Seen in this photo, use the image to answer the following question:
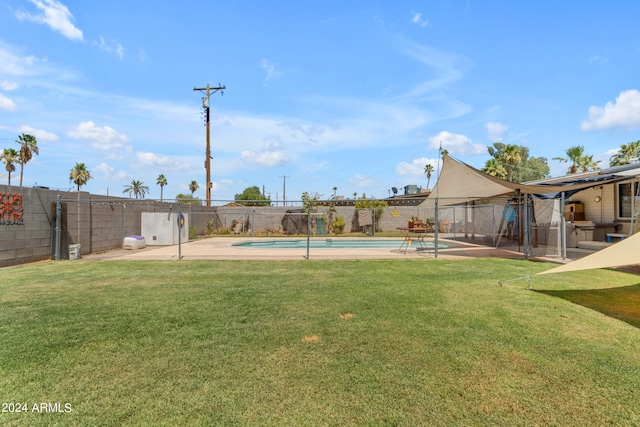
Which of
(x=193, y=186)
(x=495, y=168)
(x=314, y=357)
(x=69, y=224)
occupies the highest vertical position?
(x=193, y=186)

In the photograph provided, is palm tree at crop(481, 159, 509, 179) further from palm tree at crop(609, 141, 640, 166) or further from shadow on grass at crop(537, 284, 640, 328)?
shadow on grass at crop(537, 284, 640, 328)

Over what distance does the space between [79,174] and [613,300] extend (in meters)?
50.4

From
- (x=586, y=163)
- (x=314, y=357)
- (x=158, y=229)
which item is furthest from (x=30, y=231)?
(x=586, y=163)

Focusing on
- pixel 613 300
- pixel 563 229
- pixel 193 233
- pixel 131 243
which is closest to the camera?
pixel 613 300

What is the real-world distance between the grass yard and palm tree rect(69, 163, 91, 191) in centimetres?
4292

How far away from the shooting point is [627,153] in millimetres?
27781

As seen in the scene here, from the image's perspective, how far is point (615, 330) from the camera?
3723 mm

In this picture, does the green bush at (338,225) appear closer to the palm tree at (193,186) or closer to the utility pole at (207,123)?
the utility pole at (207,123)

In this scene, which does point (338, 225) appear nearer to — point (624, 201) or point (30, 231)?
point (624, 201)

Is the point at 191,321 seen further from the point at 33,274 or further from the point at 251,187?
the point at 251,187

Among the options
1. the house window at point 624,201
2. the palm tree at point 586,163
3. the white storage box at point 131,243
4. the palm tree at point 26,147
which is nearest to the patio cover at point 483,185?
the house window at point 624,201

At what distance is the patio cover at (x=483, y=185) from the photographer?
9281 mm

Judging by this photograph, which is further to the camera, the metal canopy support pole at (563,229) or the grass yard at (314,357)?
the metal canopy support pole at (563,229)

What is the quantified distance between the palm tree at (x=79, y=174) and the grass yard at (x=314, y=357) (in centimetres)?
4292
